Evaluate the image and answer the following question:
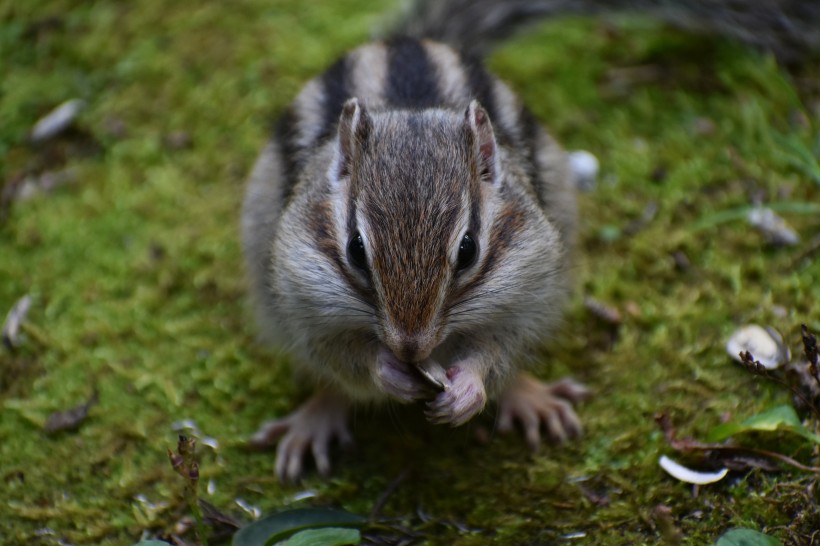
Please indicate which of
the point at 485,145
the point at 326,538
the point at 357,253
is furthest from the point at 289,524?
the point at 485,145

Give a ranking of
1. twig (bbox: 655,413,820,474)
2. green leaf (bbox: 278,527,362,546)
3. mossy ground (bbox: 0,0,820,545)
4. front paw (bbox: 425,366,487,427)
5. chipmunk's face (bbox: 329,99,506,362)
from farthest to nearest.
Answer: mossy ground (bbox: 0,0,820,545), twig (bbox: 655,413,820,474), front paw (bbox: 425,366,487,427), green leaf (bbox: 278,527,362,546), chipmunk's face (bbox: 329,99,506,362)

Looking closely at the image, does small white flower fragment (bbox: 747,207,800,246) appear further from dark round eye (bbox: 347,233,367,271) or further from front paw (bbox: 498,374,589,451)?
dark round eye (bbox: 347,233,367,271)

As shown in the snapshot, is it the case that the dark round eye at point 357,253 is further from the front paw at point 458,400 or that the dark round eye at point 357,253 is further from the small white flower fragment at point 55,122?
the small white flower fragment at point 55,122

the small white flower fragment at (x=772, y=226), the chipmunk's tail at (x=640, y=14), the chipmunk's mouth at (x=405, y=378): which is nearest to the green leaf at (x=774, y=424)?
the chipmunk's mouth at (x=405, y=378)

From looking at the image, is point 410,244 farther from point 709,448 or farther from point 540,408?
point 709,448

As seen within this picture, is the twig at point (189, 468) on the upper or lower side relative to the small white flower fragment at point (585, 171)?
upper

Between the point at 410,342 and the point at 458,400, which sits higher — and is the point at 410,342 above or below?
above

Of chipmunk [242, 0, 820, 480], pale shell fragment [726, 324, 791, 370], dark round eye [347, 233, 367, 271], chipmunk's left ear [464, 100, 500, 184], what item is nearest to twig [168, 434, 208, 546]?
chipmunk [242, 0, 820, 480]
